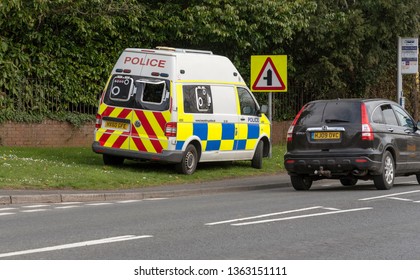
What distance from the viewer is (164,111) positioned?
1919 cm

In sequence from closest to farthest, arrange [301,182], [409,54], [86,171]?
[301,182], [86,171], [409,54]

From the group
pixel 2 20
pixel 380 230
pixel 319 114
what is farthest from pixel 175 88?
pixel 380 230

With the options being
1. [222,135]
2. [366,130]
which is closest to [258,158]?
[222,135]

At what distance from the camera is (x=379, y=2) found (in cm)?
2973

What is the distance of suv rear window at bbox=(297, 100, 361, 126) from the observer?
1697 centimetres

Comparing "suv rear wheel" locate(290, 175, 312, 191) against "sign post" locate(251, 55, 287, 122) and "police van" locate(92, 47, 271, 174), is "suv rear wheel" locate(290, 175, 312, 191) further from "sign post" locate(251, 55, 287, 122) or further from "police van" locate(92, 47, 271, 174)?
"sign post" locate(251, 55, 287, 122)

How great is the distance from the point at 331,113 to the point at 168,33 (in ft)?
34.3

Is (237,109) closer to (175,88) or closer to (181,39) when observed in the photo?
(175,88)

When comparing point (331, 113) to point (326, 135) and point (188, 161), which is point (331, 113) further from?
point (188, 161)

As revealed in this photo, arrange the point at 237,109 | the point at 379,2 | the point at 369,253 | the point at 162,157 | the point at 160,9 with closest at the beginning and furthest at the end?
the point at 369,253, the point at 162,157, the point at 237,109, the point at 160,9, the point at 379,2

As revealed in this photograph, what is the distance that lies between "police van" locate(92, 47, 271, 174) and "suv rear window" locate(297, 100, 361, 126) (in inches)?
120

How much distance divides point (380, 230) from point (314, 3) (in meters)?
17.3

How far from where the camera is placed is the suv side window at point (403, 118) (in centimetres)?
1840

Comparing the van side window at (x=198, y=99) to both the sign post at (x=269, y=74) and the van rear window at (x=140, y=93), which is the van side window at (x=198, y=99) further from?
the sign post at (x=269, y=74)
